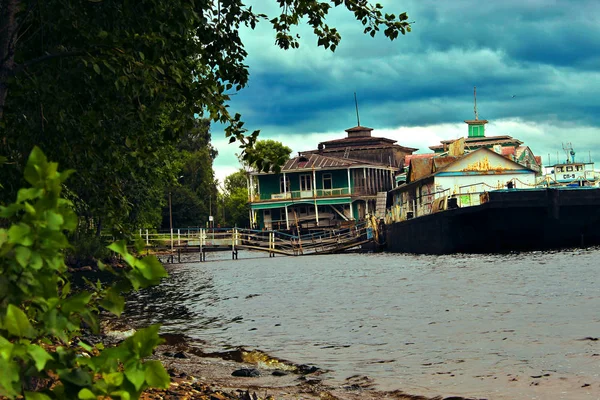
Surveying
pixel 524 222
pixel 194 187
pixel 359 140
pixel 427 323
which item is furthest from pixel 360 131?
pixel 427 323

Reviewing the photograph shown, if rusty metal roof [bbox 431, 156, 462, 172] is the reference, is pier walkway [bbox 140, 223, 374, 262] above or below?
below

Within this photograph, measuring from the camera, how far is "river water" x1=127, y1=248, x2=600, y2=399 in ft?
32.7

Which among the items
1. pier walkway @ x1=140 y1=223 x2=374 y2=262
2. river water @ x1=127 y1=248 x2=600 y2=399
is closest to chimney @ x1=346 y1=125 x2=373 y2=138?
pier walkway @ x1=140 y1=223 x2=374 y2=262

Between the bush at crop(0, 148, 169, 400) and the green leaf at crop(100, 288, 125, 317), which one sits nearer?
the bush at crop(0, 148, 169, 400)

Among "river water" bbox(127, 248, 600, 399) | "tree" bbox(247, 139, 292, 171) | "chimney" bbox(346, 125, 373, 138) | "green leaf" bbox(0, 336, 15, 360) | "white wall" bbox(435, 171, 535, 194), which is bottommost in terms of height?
"river water" bbox(127, 248, 600, 399)

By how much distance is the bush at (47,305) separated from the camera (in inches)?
103

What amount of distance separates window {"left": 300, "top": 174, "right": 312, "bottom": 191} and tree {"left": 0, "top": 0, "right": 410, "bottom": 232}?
77310 mm

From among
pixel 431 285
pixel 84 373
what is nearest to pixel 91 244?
pixel 431 285

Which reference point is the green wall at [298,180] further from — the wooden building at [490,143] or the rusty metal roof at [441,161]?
the rusty metal roof at [441,161]

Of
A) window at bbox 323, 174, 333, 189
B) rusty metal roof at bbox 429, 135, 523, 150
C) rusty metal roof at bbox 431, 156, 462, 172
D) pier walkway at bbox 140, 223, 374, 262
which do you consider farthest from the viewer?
rusty metal roof at bbox 429, 135, 523, 150

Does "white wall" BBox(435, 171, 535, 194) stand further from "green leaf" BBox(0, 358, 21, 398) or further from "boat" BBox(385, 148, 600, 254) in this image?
"green leaf" BBox(0, 358, 21, 398)

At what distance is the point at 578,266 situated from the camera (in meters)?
28.2

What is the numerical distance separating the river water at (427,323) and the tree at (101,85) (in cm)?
456

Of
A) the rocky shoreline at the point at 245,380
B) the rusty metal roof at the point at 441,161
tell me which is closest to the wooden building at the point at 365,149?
the rusty metal roof at the point at 441,161
